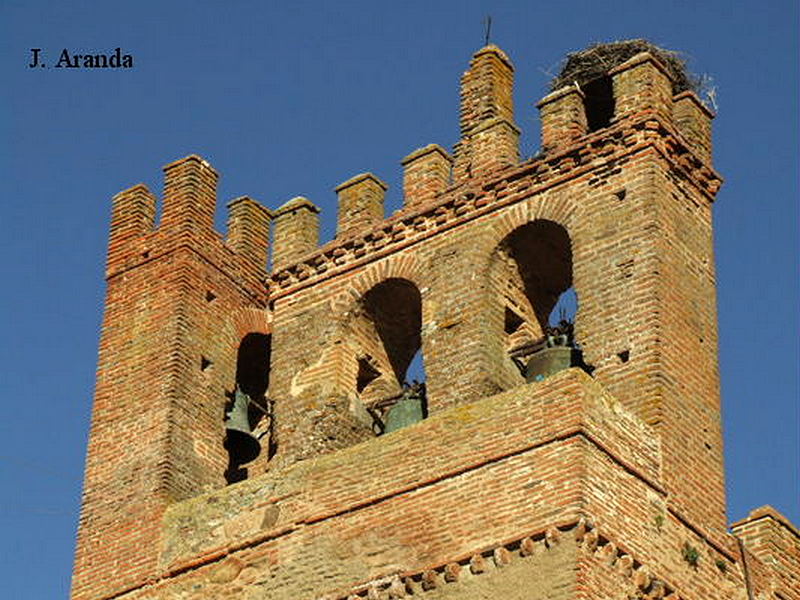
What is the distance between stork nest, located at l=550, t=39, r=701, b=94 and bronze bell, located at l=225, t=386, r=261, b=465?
4.61 m

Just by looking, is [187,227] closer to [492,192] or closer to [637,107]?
[492,192]

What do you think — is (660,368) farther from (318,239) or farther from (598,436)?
(318,239)

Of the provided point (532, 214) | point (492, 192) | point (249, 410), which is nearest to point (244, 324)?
point (249, 410)

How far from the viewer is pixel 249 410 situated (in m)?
25.8

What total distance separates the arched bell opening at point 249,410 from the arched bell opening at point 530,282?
8.90 feet

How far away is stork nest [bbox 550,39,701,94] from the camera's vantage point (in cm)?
2561

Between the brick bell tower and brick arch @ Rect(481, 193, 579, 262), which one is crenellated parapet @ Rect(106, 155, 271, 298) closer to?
the brick bell tower

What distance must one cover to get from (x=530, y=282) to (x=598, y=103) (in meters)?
2.37

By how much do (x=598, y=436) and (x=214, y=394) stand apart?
5155 mm

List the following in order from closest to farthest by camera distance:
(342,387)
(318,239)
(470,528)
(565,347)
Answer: (470,528), (565,347), (342,387), (318,239)

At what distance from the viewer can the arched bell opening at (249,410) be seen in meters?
25.2

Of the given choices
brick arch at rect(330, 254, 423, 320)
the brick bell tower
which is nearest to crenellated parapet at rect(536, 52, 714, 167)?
the brick bell tower

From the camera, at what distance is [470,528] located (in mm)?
21594

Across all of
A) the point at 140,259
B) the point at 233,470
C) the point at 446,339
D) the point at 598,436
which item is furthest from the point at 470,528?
the point at 140,259
